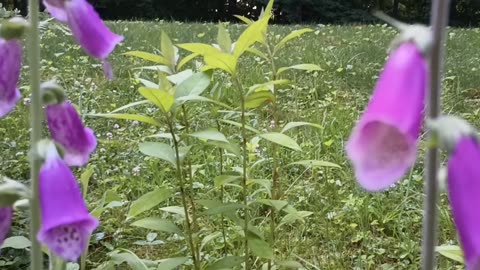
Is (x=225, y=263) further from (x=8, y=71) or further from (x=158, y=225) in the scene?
(x=8, y=71)

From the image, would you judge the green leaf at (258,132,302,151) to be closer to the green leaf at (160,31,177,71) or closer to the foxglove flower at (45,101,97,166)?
the green leaf at (160,31,177,71)

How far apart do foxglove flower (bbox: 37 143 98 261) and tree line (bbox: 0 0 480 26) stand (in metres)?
23.4

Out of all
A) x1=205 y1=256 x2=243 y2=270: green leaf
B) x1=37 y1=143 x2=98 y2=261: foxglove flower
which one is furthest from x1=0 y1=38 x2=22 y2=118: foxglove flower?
x1=205 y1=256 x2=243 y2=270: green leaf

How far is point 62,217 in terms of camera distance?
104 cm

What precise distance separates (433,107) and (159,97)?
3.60 ft

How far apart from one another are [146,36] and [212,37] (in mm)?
1117

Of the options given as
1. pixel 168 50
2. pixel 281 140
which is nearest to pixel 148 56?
pixel 168 50

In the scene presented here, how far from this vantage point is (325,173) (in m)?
3.44

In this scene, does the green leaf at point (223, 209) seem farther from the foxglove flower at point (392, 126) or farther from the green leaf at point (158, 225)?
the foxglove flower at point (392, 126)

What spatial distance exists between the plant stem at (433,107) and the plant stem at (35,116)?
66 centimetres

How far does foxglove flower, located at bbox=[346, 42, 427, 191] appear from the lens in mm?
715

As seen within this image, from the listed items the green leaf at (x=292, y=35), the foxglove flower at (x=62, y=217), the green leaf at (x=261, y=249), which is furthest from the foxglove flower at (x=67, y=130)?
the green leaf at (x=292, y=35)

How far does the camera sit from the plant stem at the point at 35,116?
119 centimetres

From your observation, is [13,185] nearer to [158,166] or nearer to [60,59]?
[158,166]
